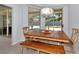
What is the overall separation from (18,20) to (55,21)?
9.44 ft

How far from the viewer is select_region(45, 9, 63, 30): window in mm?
6286

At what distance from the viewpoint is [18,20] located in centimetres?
436

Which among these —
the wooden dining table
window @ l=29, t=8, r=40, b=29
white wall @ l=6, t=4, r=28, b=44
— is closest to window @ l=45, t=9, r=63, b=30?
window @ l=29, t=8, r=40, b=29

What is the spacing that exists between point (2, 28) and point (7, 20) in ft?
1.79

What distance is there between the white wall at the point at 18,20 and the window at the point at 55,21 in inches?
81.9

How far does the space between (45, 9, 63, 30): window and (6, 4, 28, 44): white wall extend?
2.08 metres

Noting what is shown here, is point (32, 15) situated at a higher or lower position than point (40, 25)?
higher

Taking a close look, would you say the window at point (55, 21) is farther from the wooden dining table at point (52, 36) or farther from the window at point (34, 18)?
the wooden dining table at point (52, 36)

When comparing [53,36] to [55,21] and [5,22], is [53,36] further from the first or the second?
[55,21]

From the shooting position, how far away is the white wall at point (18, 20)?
4090mm

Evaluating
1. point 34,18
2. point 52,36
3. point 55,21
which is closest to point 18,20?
point 34,18

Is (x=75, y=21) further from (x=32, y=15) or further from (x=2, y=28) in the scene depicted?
(x=2, y=28)

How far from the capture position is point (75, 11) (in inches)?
157
